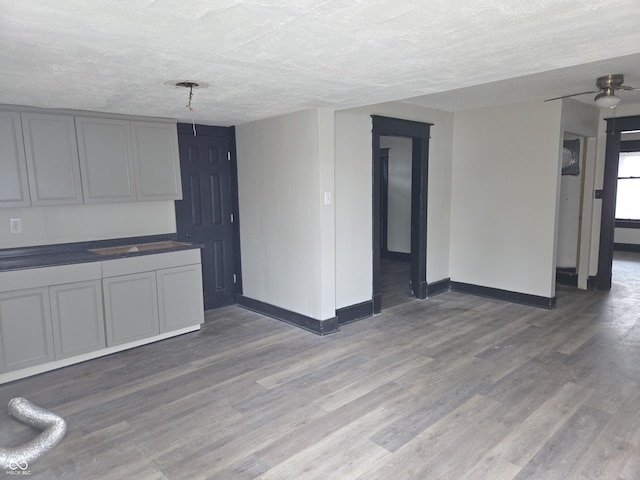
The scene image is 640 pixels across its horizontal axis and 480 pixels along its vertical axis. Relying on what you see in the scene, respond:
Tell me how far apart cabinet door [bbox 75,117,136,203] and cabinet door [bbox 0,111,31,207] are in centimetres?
43

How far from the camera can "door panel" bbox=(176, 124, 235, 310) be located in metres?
4.77

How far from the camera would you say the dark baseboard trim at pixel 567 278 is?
19.6 ft

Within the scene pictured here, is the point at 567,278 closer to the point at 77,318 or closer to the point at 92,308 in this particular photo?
the point at 92,308

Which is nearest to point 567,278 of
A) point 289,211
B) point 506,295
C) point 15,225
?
point 506,295

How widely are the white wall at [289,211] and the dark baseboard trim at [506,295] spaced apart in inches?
89.6

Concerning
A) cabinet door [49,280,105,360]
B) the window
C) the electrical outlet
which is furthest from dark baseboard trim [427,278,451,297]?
the window

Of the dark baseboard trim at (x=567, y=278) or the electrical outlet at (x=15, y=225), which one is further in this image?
the dark baseboard trim at (x=567, y=278)

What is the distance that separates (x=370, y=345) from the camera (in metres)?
3.90

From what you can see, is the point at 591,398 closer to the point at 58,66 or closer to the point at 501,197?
the point at 501,197

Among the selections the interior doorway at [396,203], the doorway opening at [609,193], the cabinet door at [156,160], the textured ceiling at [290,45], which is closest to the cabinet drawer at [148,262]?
the cabinet door at [156,160]

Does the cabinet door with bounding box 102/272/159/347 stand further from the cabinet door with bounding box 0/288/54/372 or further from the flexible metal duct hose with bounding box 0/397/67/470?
the flexible metal duct hose with bounding box 0/397/67/470

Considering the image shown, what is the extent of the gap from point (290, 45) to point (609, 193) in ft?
17.5

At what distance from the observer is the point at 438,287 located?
18.6 feet

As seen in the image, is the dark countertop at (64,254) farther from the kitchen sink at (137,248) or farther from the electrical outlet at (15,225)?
the electrical outlet at (15,225)
